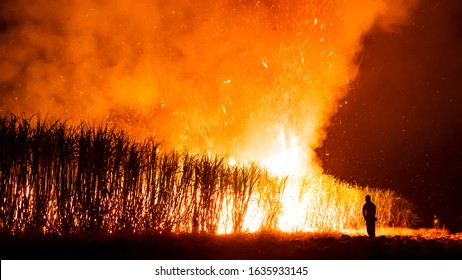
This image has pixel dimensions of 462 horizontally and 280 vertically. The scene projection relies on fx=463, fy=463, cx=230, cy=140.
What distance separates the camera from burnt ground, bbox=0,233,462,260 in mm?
7055

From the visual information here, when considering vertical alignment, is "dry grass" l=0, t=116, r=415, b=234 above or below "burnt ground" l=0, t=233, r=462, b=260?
above

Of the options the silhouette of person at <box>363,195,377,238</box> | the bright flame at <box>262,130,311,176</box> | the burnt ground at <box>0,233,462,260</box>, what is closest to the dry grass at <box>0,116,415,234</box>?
the burnt ground at <box>0,233,462,260</box>

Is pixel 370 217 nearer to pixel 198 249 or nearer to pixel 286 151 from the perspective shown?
pixel 198 249

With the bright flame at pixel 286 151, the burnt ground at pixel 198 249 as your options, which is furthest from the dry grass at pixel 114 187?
the bright flame at pixel 286 151

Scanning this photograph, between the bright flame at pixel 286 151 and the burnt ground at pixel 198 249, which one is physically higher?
the bright flame at pixel 286 151

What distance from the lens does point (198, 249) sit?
24.6 feet

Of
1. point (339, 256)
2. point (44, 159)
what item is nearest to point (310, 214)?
point (339, 256)

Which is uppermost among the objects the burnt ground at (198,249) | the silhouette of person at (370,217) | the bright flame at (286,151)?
the bright flame at (286,151)

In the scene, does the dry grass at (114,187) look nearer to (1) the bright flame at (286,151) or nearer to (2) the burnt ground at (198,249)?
(2) the burnt ground at (198,249)

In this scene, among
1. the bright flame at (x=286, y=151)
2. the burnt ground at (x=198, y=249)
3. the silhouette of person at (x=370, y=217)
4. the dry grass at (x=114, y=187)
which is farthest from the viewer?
the bright flame at (x=286, y=151)

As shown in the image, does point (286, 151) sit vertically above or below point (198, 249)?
above

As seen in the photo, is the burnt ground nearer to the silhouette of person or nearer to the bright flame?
the silhouette of person

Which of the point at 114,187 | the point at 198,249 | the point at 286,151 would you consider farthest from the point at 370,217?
the point at 286,151

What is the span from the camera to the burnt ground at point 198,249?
705 centimetres
